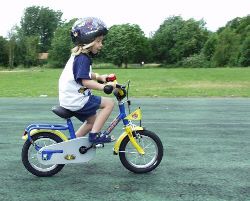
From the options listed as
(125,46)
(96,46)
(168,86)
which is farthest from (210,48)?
(96,46)

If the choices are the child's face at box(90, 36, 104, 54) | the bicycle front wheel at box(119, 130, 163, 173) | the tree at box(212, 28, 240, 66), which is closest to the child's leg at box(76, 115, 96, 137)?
the bicycle front wheel at box(119, 130, 163, 173)

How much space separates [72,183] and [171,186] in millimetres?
1092

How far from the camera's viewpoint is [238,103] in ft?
47.5

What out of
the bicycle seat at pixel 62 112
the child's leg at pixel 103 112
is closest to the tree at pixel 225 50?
the child's leg at pixel 103 112

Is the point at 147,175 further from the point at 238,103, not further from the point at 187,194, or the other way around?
the point at 238,103

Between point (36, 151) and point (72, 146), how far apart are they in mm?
429

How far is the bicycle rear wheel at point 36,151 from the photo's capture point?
5.53m

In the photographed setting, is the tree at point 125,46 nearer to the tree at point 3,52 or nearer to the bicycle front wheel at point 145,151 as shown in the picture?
the tree at point 3,52

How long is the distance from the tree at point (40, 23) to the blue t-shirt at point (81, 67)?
121 meters

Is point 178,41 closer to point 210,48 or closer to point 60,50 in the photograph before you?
point 210,48

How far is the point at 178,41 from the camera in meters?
102

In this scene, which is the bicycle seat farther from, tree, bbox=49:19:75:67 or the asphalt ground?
tree, bbox=49:19:75:67

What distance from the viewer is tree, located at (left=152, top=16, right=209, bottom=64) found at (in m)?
100

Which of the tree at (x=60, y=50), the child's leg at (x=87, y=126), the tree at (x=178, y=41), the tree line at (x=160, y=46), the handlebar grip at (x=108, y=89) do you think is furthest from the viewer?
the tree at (x=178, y=41)
